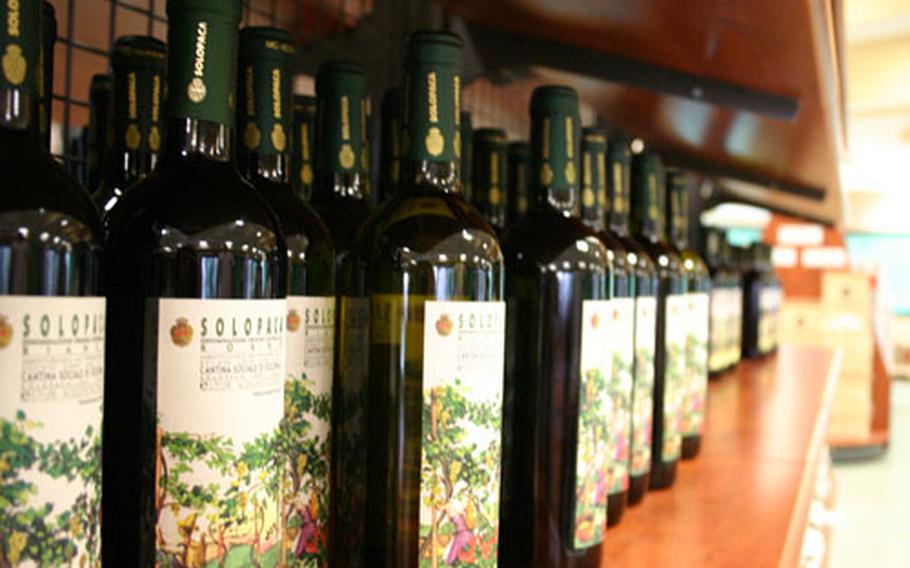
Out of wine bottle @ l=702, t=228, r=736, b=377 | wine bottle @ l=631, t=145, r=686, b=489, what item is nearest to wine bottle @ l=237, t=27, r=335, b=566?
wine bottle @ l=631, t=145, r=686, b=489

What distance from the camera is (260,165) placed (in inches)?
22.6

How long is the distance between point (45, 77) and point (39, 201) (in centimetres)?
10

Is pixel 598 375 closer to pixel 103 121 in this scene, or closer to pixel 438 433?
pixel 438 433

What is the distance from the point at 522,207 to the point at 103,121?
0.49 metres

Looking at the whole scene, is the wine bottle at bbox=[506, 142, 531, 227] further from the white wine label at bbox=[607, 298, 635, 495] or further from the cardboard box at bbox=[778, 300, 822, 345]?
the cardboard box at bbox=[778, 300, 822, 345]

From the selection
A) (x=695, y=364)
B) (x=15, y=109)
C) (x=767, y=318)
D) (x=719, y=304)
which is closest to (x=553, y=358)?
(x=15, y=109)

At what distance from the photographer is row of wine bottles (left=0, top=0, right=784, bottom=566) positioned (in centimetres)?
40

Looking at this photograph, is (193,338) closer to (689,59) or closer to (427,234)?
(427,234)

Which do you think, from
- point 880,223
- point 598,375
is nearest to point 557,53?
point 598,375

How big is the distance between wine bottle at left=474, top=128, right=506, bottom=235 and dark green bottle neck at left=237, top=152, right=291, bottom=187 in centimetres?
34

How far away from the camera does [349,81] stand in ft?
2.12

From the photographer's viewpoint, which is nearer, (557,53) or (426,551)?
(426,551)

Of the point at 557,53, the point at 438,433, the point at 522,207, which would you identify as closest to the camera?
the point at 438,433

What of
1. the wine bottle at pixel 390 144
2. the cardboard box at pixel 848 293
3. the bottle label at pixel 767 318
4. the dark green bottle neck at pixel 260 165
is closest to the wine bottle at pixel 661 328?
the wine bottle at pixel 390 144
